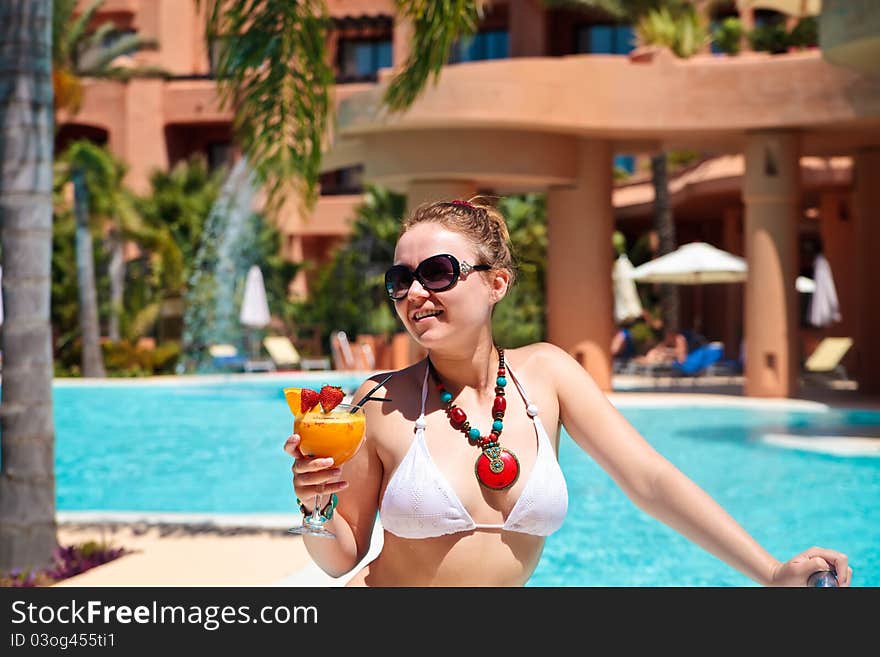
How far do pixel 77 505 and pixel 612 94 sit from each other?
33.0 ft

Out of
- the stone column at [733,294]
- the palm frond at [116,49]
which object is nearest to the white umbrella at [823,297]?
the stone column at [733,294]

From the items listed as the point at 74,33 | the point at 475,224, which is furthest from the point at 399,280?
the point at 74,33

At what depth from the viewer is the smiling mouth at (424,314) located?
8.68 ft

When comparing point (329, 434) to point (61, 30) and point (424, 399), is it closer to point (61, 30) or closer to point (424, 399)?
point (424, 399)

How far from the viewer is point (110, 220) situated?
27.7m

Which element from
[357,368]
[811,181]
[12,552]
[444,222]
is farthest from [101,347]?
[444,222]

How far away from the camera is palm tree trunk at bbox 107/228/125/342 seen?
89.9ft

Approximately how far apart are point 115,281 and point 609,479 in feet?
63.8

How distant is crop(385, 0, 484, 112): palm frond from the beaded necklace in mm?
4887

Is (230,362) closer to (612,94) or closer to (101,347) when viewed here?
(101,347)

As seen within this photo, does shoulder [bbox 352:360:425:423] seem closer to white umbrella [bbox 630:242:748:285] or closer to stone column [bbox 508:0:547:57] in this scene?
white umbrella [bbox 630:242:748:285]

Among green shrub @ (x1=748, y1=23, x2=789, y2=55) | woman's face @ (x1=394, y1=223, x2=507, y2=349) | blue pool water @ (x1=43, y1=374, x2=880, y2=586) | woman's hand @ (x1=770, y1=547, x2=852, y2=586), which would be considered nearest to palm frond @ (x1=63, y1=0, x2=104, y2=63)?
Answer: blue pool water @ (x1=43, y1=374, x2=880, y2=586)

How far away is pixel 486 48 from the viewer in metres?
36.2
